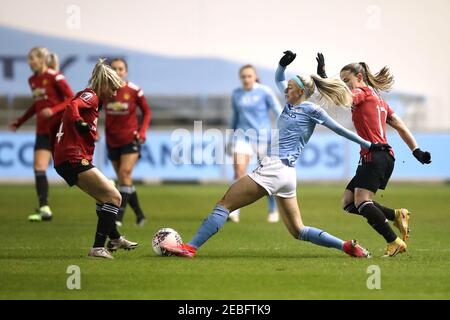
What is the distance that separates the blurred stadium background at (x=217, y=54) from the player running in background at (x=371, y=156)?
12.6 m

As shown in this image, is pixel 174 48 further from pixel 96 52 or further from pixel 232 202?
pixel 232 202

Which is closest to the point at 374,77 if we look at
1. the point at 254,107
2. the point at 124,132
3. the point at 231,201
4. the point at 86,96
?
the point at 231,201

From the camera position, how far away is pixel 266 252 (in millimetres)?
11055

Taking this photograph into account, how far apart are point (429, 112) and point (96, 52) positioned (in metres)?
8.55

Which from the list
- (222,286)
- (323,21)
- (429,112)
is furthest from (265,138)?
(429,112)

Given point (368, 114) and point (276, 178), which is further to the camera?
point (368, 114)

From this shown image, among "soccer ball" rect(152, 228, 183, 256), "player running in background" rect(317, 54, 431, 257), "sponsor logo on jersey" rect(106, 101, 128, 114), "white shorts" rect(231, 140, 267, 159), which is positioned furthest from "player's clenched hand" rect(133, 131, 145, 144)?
"player running in background" rect(317, 54, 431, 257)

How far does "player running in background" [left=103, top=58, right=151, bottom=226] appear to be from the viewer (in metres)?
14.0

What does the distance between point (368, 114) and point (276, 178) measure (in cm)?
138

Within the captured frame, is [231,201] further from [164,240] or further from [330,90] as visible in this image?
[330,90]

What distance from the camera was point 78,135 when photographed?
33.4ft

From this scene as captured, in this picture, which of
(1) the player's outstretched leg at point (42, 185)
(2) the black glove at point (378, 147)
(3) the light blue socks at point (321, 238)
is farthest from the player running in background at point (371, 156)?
(1) the player's outstretched leg at point (42, 185)

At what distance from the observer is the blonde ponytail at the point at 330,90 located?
998 centimetres

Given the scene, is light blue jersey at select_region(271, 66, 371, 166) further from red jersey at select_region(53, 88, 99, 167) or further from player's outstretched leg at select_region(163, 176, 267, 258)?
red jersey at select_region(53, 88, 99, 167)
